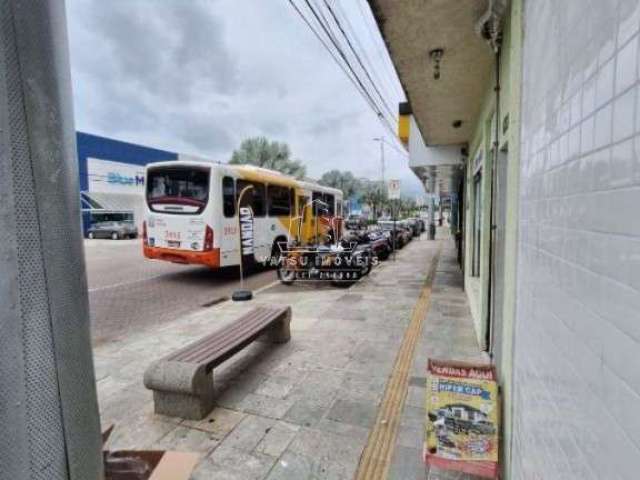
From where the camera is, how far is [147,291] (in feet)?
27.5

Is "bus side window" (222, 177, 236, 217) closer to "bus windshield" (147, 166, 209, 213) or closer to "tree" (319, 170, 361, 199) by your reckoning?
"bus windshield" (147, 166, 209, 213)

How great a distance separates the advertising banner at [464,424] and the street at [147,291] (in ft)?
15.0

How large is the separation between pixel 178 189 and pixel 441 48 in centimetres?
678

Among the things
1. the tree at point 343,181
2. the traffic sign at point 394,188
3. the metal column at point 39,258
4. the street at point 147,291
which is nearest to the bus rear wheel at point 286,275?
the street at point 147,291

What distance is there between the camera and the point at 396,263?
12.4 meters

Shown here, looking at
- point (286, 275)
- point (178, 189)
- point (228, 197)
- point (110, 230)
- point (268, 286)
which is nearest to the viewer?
point (178, 189)

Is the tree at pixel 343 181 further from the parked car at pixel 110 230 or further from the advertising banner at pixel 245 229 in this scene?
the advertising banner at pixel 245 229

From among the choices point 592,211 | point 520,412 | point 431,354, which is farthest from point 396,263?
point 592,211

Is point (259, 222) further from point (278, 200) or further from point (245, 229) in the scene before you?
point (245, 229)

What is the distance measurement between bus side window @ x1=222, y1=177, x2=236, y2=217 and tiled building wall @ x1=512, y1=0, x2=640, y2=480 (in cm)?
754

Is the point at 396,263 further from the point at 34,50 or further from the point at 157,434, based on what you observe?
the point at 34,50

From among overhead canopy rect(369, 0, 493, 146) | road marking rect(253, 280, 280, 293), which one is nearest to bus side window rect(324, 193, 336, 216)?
road marking rect(253, 280, 280, 293)

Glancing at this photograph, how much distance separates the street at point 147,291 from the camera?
6.12 meters

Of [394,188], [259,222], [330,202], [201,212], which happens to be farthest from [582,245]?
[330,202]
